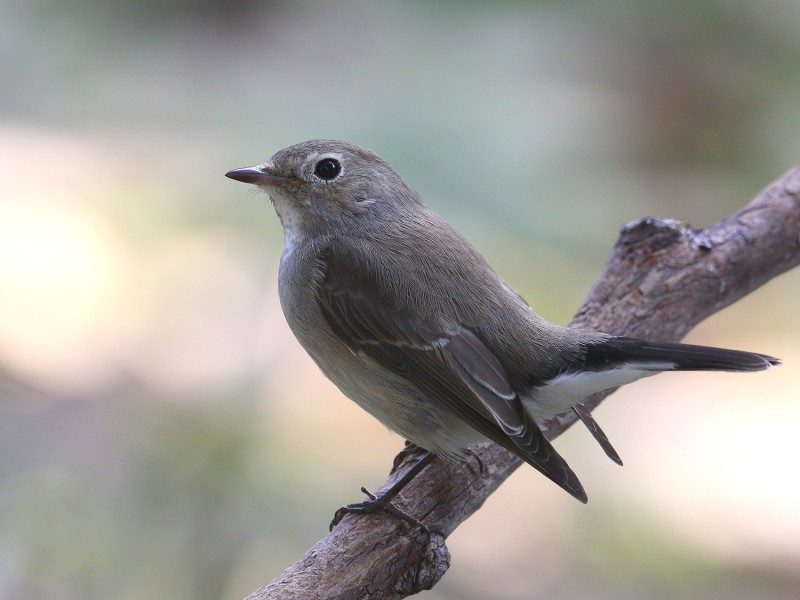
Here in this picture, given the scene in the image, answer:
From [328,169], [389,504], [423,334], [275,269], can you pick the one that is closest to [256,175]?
[328,169]

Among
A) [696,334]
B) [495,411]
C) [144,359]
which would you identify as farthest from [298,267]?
[696,334]

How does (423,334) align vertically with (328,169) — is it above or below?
below

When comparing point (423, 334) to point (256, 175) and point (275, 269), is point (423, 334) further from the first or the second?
point (275, 269)

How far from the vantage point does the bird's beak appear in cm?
261

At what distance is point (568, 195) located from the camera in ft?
17.1

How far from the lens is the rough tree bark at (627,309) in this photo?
2.31m

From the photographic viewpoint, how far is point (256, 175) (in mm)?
2631

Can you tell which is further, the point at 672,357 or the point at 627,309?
the point at 627,309

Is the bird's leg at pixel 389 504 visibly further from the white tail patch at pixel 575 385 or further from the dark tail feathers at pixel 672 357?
the dark tail feathers at pixel 672 357

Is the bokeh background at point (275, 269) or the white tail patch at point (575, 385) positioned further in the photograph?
the bokeh background at point (275, 269)

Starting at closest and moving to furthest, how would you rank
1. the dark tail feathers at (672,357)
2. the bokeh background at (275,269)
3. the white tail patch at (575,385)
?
the dark tail feathers at (672,357)
the white tail patch at (575,385)
the bokeh background at (275,269)

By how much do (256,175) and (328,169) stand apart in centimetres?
20

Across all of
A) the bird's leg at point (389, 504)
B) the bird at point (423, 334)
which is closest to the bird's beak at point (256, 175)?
the bird at point (423, 334)

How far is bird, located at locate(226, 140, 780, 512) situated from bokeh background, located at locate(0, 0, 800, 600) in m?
1.37
